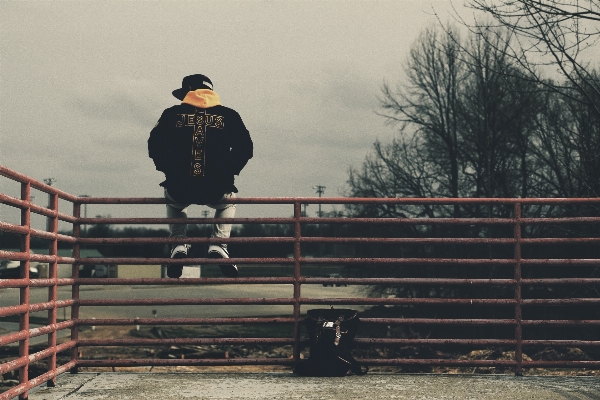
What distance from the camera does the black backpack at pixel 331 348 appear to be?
686 cm

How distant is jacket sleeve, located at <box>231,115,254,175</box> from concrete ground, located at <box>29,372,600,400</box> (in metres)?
1.90

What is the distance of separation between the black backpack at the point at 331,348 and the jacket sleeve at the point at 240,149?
4.99 feet

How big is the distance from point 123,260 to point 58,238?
702 millimetres

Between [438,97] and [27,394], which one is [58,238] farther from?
[438,97]

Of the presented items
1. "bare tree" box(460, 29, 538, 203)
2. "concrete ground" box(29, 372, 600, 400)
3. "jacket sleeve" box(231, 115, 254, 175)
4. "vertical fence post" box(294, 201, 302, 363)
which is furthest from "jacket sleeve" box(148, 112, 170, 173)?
"bare tree" box(460, 29, 538, 203)

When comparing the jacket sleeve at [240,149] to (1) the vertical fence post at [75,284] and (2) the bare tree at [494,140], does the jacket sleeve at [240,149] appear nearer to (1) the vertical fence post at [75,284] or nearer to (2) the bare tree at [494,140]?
(1) the vertical fence post at [75,284]

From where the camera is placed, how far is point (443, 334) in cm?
3519

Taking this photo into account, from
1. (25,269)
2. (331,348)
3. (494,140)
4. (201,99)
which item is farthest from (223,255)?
(494,140)

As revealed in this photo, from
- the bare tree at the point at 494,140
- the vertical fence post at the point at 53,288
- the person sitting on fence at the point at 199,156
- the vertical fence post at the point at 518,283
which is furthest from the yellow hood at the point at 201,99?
the bare tree at the point at 494,140

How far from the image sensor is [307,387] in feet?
20.7

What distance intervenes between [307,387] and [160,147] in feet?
8.37

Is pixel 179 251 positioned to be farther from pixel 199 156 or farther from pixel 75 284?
pixel 75 284

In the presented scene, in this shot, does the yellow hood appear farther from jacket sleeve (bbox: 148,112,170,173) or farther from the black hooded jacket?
jacket sleeve (bbox: 148,112,170,173)

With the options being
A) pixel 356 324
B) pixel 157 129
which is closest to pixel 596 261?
pixel 356 324
